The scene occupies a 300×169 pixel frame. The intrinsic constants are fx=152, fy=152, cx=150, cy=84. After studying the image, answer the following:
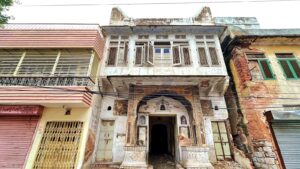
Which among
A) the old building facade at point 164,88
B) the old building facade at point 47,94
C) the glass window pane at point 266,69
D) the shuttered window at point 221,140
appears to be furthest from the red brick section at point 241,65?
the old building facade at point 47,94

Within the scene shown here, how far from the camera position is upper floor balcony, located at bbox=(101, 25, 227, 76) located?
8242 millimetres

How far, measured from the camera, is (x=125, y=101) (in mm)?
8875

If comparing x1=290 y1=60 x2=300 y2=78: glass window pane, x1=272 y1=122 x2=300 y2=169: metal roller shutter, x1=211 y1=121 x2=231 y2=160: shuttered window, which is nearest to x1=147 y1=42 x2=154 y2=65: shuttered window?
x1=211 y1=121 x2=231 y2=160: shuttered window

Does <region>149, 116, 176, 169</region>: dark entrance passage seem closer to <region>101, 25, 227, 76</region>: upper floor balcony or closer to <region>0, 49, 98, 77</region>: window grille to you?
<region>101, 25, 227, 76</region>: upper floor balcony

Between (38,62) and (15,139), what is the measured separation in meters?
3.76

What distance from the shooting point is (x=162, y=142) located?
11.7 meters

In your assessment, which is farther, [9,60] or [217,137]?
[217,137]

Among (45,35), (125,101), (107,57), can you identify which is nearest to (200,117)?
(125,101)

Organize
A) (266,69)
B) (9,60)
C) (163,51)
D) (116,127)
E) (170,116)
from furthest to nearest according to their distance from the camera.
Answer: (163,51) < (170,116) < (266,69) < (116,127) < (9,60)

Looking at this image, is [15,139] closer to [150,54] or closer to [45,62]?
[45,62]

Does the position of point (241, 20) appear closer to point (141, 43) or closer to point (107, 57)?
point (141, 43)

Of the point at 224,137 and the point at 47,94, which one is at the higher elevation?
the point at 47,94

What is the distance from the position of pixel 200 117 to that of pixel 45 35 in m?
9.31

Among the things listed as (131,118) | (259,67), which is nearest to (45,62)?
(131,118)
